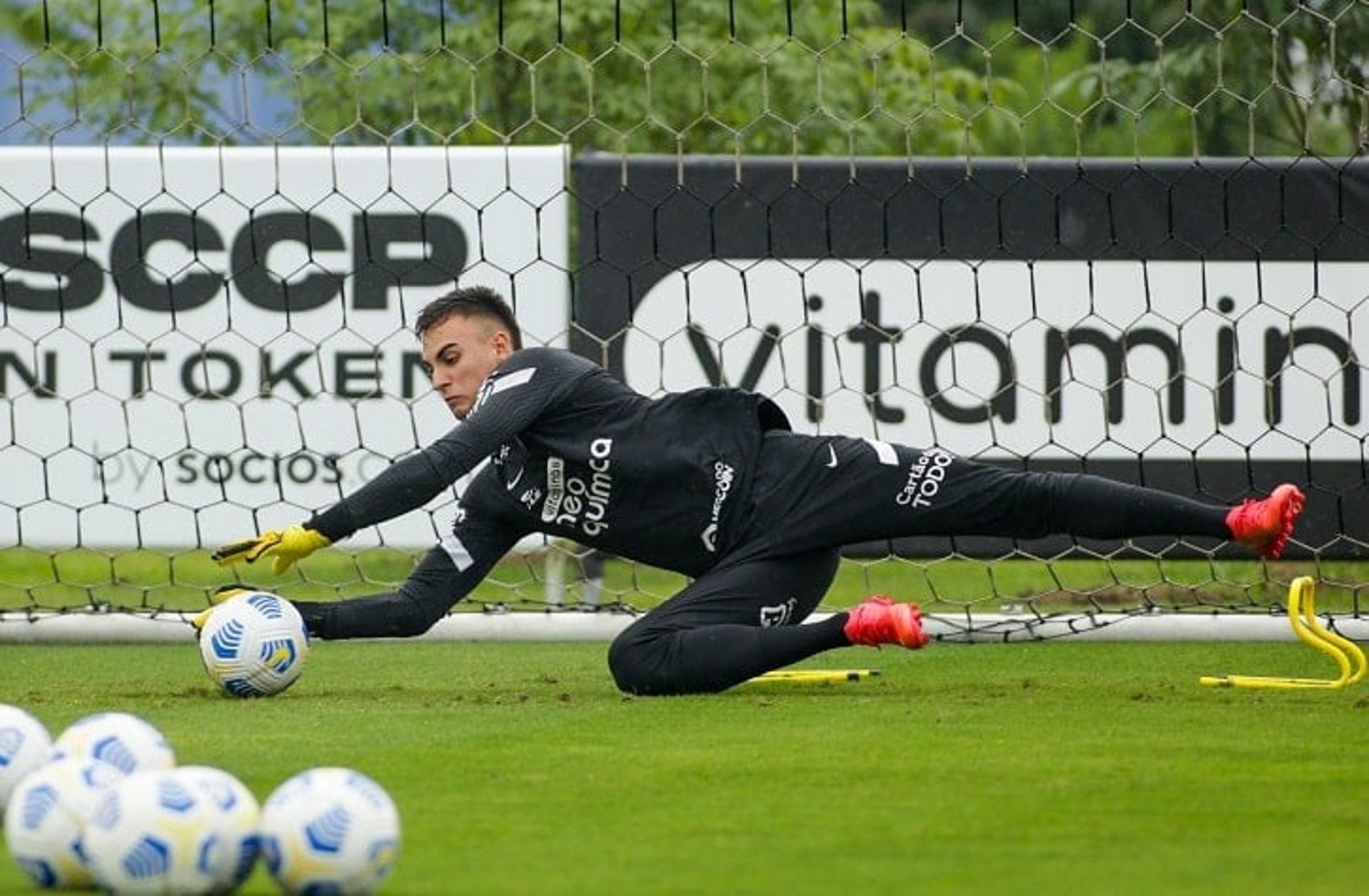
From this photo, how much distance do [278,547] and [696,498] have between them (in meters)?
1.34

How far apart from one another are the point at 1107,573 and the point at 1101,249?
6.35ft

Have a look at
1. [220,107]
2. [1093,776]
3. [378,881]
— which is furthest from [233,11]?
[378,881]

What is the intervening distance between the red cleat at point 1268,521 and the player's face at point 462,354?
90.2 inches

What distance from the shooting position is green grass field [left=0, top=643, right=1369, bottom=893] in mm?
4797

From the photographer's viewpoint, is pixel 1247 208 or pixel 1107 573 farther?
pixel 1107 573

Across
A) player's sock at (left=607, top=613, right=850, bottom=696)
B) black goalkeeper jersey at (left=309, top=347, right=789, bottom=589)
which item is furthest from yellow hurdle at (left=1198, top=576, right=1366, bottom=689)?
black goalkeeper jersey at (left=309, top=347, right=789, bottom=589)

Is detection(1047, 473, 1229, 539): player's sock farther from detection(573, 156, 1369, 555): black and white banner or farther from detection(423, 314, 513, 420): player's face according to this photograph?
detection(573, 156, 1369, 555): black and white banner

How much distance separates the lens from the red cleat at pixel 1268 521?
7562mm

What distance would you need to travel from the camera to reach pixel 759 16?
1398 cm

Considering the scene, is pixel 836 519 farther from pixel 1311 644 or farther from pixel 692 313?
pixel 692 313

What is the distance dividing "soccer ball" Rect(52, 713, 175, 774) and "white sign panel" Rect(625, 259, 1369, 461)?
5117mm

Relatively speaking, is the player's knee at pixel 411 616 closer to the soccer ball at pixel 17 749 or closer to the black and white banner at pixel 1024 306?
the black and white banner at pixel 1024 306

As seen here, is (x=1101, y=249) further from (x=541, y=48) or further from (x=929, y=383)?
(x=541, y=48)

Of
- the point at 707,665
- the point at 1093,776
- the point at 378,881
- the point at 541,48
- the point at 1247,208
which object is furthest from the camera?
the point at 541,48
